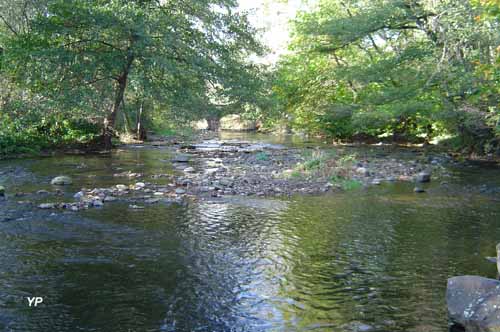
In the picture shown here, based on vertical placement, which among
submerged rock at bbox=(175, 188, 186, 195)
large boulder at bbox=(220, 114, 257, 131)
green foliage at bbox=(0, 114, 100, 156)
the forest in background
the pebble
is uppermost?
the forest in background

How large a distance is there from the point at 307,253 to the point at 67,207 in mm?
5372

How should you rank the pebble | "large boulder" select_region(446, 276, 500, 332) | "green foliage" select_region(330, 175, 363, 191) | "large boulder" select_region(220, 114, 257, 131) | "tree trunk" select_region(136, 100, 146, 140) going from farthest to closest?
"large boulder" select_region(220, 114, 257, 131) → "tree trunk" select_region(136, 100, 146, 140) → "green foliage" select_region(330, 175, 363, 191) → the pebble → "large boulder" select_region(446, 276, 500, 332)

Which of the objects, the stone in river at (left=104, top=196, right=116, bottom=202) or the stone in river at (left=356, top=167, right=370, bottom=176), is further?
the stone in river at (left=356, top=167, right=370, bottom=176)

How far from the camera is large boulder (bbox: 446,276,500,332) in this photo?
14.4ft

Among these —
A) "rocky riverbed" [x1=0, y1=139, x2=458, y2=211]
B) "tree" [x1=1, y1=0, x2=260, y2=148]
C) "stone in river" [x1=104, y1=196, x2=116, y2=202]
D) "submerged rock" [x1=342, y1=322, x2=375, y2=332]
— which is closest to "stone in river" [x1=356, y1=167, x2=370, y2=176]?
"rocky riverbed" [x1=0, y1=139, x2=458, y2=211]

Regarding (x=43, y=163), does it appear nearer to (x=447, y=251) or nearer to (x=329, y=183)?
(x=329, y=183)

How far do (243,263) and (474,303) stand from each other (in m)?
3.14

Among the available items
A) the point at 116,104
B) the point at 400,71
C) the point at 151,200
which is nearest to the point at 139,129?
the point at 116,104

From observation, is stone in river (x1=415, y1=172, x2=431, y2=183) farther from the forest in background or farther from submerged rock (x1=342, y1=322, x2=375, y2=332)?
submerged rock (x1=342, y1=322, x2=375, y2=332)

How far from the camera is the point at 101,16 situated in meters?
17.6

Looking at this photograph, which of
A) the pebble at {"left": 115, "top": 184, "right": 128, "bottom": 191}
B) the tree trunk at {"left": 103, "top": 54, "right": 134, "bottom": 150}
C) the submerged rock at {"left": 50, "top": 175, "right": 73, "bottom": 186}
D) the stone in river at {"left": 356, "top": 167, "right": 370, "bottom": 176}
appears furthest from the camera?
the tree trunk at {"left": 103, "top": 54, "right": 134, "bottom": 150}

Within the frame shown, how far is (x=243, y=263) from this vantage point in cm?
680

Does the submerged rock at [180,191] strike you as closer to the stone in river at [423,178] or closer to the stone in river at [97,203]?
the stone in river at [97,203]
